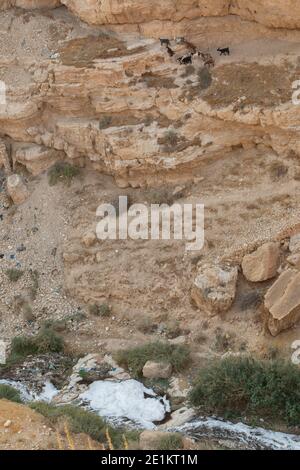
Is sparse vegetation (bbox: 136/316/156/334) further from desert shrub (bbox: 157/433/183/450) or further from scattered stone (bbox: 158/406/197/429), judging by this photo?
desert shrub (bbox: 157/433/183/450)

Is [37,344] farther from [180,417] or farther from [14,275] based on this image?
[180,417]

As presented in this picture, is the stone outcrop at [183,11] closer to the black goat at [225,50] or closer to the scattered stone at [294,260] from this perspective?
the black goat at [225,50]

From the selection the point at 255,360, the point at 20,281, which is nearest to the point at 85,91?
the point at 20,281

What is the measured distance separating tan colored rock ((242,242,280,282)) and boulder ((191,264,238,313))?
37 cm

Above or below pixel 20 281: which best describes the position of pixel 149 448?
above

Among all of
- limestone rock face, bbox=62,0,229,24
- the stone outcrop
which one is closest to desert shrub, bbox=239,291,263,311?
the stone outcrop

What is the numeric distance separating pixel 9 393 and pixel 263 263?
6.23 metres

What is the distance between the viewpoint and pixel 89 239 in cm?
1664

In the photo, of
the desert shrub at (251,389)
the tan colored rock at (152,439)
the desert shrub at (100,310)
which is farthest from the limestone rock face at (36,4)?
the tan colored rock at (152,439)

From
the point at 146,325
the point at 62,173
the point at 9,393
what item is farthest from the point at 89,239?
the point at 9,393

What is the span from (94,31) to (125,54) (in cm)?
163

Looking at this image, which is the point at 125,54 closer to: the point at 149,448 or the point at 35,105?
the point at 35,105

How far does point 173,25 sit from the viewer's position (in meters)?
17.1
